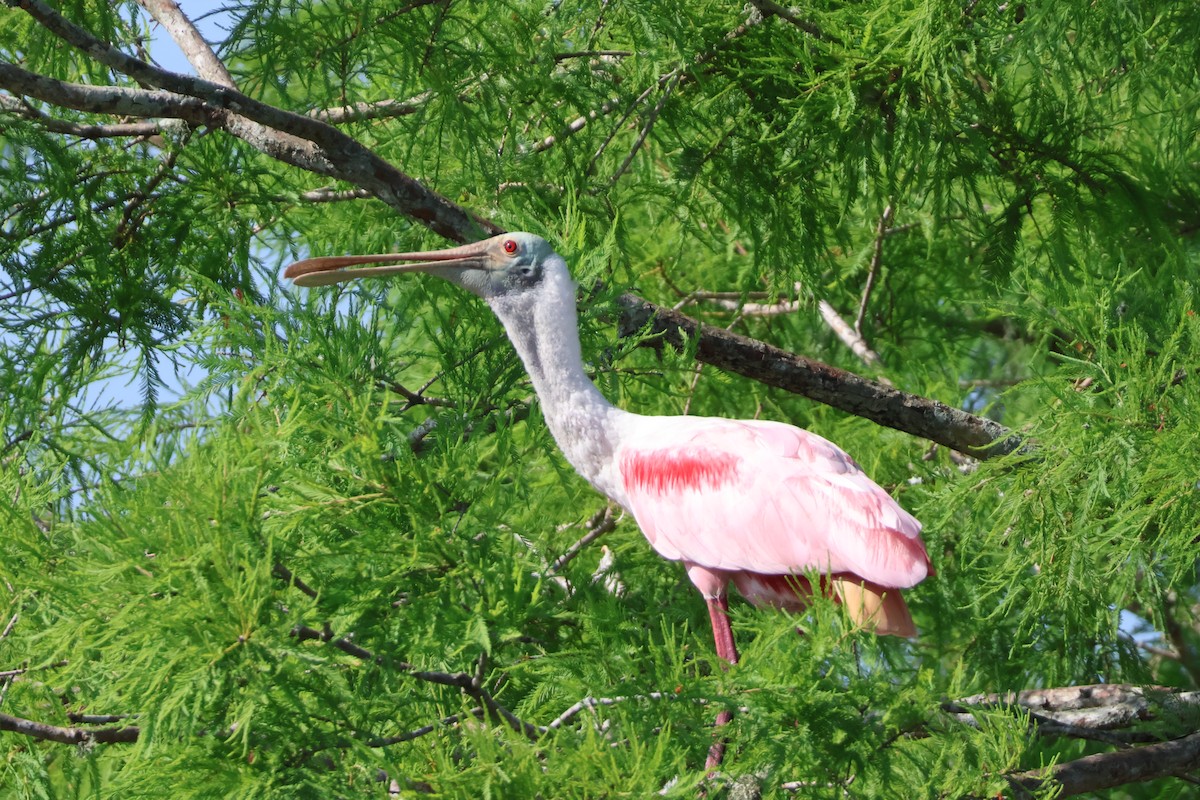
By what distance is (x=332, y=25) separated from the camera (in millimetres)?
3666

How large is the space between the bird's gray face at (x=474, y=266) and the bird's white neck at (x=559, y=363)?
42 millimetres

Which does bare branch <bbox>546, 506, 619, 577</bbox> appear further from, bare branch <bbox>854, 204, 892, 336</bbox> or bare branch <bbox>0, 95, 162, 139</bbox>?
bare branch <bbox>0, 95, 162, 139</bbox>

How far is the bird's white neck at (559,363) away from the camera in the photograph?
3236mm

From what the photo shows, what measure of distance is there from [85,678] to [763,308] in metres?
3.50

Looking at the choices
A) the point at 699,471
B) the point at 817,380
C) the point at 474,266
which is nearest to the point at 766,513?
the point at 699,471

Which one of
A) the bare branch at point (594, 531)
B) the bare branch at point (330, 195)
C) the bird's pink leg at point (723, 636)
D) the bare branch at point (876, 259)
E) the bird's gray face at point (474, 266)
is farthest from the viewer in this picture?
the bare branch at point (876, 259)

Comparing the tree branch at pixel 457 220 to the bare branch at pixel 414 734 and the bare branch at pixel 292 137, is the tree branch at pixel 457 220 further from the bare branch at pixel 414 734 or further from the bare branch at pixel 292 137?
the bare branch at pixel 414 734

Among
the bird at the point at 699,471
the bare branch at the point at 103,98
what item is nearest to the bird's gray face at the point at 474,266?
the bird at the point at 699,471

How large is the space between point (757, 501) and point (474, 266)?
88 cm

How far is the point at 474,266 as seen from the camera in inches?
133

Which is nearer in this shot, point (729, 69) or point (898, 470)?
point (729, 69)

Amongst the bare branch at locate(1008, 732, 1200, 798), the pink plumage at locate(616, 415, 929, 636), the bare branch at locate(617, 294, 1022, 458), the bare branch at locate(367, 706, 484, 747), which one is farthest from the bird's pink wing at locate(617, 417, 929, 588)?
the bare branch at locate(367, 706, 484, 747)

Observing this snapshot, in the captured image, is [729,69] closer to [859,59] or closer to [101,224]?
[859,59]

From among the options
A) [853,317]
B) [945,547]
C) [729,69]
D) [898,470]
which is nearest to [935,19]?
[729,69]
